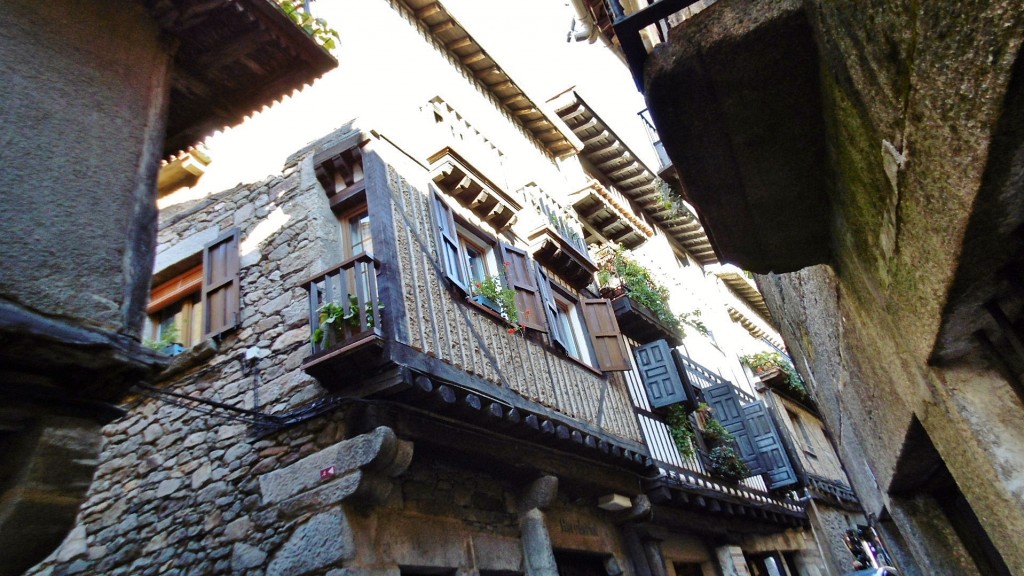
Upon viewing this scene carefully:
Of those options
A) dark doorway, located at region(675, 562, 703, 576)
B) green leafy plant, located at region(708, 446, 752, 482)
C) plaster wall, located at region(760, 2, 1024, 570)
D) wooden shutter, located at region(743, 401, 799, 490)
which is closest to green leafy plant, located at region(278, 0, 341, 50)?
plaster wall, located at region(760, 2, 1024, 570)

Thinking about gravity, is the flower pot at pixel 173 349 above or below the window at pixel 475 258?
below

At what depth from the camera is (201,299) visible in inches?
276

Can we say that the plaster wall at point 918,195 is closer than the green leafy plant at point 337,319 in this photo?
Yes

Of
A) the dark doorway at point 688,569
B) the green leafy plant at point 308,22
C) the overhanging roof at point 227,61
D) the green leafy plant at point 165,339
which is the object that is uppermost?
the green leafy plant at point 308,22

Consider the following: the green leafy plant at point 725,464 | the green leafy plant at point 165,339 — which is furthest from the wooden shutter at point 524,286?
the green leafy plant at point 725,464

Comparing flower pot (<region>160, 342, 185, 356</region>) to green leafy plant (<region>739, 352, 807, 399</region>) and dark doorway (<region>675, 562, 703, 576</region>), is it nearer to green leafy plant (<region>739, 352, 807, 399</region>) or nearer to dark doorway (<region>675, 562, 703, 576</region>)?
dark doorway (<region>675, 562, 703, 576</region>)

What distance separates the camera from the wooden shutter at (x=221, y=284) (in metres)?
6.51

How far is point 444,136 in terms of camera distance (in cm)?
827

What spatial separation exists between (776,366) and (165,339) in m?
13.7

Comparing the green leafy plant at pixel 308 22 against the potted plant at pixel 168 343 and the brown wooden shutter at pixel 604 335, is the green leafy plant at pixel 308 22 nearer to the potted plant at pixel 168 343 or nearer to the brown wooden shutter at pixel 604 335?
the potted plant at pixel 168 343

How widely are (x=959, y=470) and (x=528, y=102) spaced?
10779 mm

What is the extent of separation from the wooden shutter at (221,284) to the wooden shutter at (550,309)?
353 cm

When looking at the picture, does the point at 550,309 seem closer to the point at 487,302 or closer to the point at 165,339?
the point at 487,302

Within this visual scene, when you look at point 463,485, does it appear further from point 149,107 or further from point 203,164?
point 203,164
